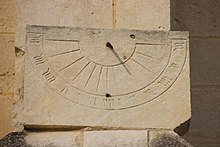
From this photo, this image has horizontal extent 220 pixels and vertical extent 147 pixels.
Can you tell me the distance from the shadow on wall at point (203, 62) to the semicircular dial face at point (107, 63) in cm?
91

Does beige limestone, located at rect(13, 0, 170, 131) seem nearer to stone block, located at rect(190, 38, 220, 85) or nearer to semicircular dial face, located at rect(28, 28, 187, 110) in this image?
semicircular dial face, located at rect(28, 28, 187, 110)

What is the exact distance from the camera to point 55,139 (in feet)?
10.7

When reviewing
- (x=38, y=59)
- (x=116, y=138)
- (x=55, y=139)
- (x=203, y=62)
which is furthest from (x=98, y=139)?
(x=203, y=62)

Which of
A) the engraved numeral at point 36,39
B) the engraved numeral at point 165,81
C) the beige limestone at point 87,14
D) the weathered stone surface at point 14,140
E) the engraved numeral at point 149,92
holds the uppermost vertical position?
the beige limestone at point 87,14

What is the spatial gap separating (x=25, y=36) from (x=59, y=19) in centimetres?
20

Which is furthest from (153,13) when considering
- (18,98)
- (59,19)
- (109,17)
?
(18,98)

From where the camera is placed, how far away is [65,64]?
337cm

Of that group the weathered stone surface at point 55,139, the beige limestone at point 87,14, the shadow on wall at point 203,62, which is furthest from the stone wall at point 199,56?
the weathered stone surface at point 55,139

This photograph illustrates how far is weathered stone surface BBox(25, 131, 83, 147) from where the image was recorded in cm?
324

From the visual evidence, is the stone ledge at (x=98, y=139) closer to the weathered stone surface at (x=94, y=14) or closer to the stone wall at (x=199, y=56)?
the weathered stone surface at (x=94, y=14)

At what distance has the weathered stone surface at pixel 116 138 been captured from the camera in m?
3.23

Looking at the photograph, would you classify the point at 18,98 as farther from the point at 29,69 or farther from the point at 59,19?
the point at 59,19

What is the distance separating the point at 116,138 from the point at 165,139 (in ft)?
0.64

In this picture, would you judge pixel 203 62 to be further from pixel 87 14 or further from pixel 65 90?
pixel 65 90
